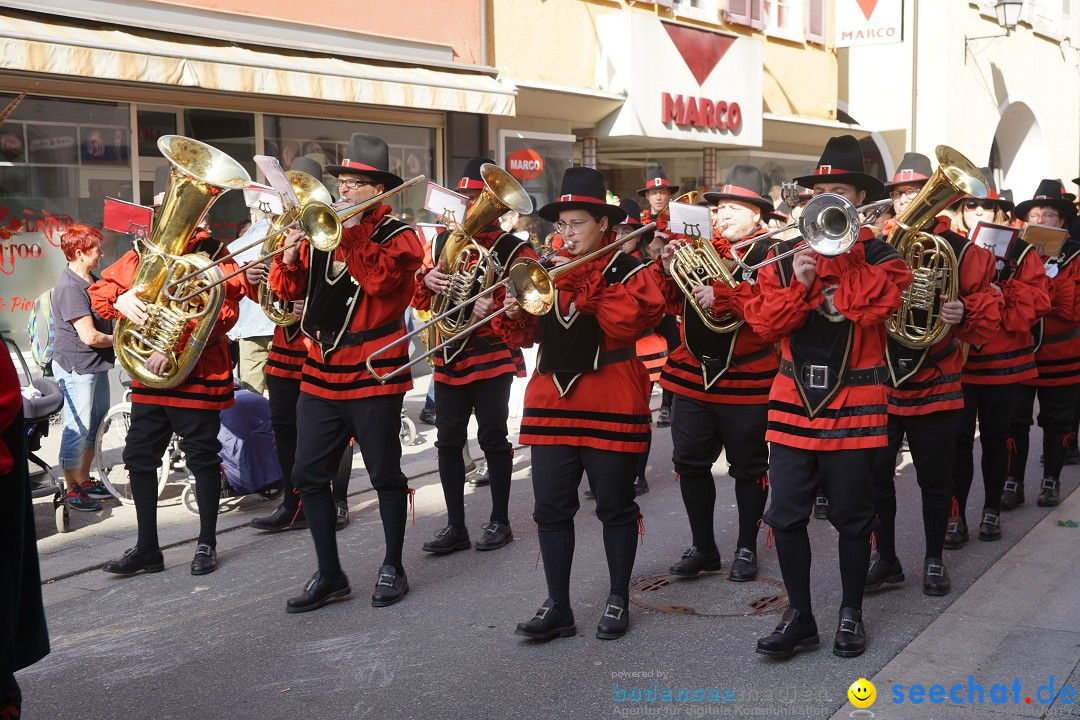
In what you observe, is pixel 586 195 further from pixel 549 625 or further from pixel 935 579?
pixel 935 579

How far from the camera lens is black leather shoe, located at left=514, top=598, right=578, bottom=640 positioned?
490 centimetres

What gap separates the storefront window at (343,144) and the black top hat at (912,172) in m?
5.76

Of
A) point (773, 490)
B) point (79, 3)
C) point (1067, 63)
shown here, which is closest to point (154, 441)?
point (773, 490)

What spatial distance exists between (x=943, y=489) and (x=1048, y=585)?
669 mm

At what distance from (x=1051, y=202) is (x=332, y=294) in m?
4.89

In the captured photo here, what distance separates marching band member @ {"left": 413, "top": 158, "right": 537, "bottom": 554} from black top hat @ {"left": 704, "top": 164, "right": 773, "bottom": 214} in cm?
112

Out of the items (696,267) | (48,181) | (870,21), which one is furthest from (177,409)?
(870,21)

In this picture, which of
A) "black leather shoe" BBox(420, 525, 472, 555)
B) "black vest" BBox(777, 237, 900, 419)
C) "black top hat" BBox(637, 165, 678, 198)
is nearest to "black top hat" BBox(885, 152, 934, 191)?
"black vest" BBox(777, 237, 900, 419)

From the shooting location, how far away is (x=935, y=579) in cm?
554

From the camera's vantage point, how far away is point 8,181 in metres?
9.80

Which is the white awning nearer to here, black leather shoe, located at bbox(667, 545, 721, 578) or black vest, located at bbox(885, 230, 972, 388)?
black leather shoe, located at bbox(667, 545, 721, 578)

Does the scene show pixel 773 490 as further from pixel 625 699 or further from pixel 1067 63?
pixel 1067 63

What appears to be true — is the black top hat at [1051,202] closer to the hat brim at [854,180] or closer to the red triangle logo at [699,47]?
the hat brim at [854,180]

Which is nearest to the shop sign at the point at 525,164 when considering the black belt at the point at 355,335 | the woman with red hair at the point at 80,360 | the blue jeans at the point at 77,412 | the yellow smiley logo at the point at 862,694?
the woman with red hair at the point at 80,360
